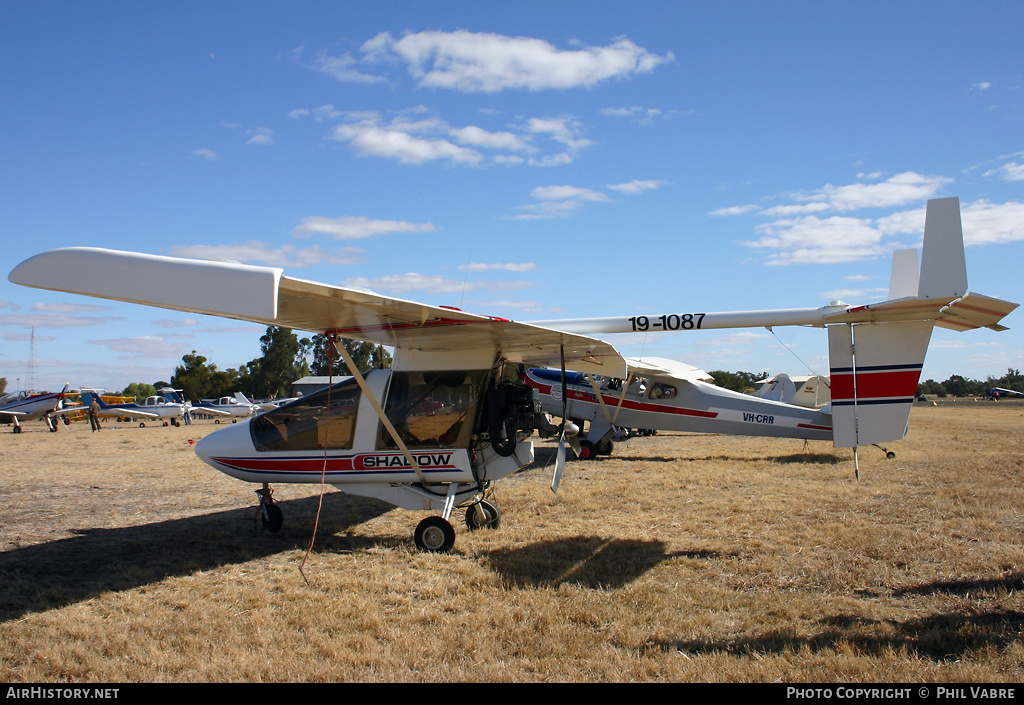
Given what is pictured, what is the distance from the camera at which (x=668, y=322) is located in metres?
8.23

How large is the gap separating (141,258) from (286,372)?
223 feet

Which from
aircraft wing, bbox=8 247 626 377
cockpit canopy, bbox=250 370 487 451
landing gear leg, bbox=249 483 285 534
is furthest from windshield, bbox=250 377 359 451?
aircraft wing, bbox=8 247 626 377

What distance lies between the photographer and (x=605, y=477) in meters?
11.5

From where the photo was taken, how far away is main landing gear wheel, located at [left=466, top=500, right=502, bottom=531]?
7.39 metres

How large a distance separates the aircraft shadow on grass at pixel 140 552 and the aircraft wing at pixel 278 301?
2.42 meters

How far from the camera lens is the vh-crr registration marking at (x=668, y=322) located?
812cm

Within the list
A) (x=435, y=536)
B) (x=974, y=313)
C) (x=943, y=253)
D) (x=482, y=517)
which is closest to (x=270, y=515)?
(x=435, y=536)

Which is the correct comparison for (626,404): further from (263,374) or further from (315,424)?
(263,374)

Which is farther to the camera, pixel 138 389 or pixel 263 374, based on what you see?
pixel 138 389

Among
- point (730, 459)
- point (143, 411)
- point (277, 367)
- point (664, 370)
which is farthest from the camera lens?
point (277, 367)

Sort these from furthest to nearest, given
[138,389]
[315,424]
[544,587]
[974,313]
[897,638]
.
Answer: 1. [138,389]
2. [315,424]
3. [974,313]
4. [544,587]
5. [897,638]

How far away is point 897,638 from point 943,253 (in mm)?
4029

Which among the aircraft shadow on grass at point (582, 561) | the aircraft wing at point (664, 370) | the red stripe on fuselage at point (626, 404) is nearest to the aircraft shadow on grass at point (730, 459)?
the red stripe on fuselage at point (626, 404)

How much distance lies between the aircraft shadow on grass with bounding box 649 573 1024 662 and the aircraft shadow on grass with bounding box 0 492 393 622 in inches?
174
